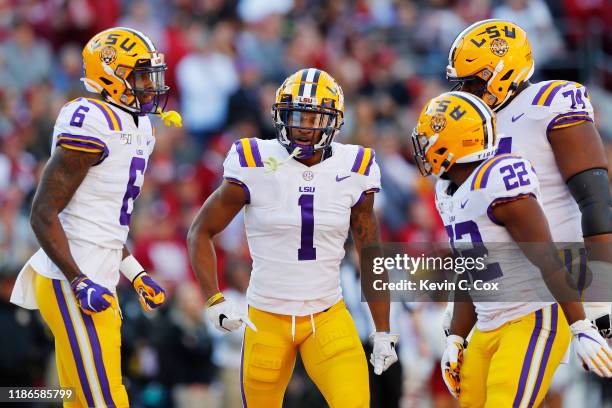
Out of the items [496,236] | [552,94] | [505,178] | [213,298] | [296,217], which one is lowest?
[213,298]

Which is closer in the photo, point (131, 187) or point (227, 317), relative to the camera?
point (227, 317)

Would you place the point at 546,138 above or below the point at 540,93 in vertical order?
below

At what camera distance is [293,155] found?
5355 mm

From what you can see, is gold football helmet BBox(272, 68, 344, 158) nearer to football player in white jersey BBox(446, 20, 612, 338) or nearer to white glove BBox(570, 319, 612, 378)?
football player in white jersey BBox(446, 20, 612, 338)

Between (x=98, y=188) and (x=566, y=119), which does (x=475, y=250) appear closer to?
(x=566, y=119)

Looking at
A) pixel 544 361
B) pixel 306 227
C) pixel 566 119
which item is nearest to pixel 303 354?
pixel 306 227

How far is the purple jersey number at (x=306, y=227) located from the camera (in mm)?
5344

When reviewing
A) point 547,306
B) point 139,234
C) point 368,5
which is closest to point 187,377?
point 139,234

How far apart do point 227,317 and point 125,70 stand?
1.36 meters

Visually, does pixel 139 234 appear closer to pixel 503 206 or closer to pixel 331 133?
pixel 331 133

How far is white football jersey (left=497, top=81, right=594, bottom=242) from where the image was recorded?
5438mm

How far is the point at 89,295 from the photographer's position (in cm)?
512

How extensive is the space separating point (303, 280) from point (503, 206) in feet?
3.61

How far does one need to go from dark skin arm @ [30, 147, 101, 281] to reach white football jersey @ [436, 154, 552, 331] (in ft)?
5.89
